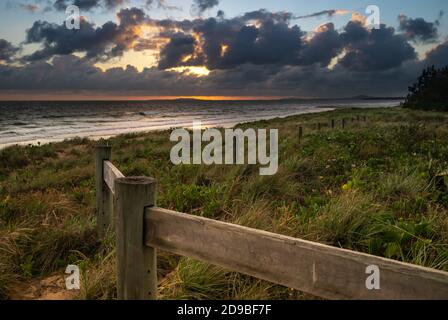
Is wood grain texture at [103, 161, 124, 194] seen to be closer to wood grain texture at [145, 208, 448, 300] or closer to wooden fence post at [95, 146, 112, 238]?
wooden fence post at [95, 146, 112, 238]

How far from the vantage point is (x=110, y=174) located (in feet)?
13.4

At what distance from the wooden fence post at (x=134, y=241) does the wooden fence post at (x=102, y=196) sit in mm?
2521

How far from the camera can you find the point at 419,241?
11.8ft

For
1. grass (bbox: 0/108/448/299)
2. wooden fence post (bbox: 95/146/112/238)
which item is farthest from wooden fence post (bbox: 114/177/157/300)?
wooden fence post (bbox: 95/146/112/238)

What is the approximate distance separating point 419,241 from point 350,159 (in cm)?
527

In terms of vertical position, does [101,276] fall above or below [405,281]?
below

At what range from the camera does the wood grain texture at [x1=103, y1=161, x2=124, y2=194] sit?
12.2 ft

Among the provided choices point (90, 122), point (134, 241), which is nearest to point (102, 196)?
point (134, 241)

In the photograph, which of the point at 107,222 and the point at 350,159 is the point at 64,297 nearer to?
the point at 107,222

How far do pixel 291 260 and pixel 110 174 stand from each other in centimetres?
284

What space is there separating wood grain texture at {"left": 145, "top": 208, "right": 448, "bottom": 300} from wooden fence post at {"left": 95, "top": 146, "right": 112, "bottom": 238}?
2788 millimetres

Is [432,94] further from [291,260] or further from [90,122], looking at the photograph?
[291,260]

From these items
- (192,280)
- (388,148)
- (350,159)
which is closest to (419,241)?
(192,280)

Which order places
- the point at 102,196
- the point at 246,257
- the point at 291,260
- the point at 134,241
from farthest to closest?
the point at 102,196, the point at 134,241, the point at 246,257, the point at 291,260
